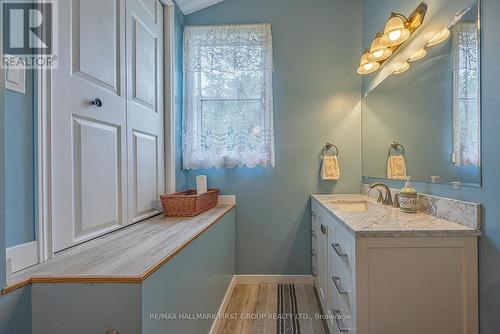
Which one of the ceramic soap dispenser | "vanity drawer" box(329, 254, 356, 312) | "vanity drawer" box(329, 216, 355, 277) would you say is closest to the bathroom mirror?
the ceramic soap dispenser

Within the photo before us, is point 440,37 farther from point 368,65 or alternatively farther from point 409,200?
point 409,200

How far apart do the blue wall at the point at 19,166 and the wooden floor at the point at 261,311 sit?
147cm

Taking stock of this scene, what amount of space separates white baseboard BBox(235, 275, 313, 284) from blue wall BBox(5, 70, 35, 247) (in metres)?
2.01

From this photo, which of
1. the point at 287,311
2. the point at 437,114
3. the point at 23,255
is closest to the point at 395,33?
the point at 437,114

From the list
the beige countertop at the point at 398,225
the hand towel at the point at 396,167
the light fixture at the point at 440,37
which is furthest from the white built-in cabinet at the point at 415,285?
the light fixture at the point at 440,37

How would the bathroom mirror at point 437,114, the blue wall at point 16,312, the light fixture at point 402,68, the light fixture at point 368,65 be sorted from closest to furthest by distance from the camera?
the blue wall at point 16,312 < the bathroom mirror at point 437,114 < the light fixture at point 402,68 < the light fixture at point 368,65

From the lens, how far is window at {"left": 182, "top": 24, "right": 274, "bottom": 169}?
2.54 m

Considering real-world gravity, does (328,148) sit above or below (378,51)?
below

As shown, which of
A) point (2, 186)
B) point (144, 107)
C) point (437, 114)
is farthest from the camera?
point (144, 107)

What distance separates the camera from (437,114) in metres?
1.51

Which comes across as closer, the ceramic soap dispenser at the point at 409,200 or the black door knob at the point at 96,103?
the black door knob at the point at 96,103

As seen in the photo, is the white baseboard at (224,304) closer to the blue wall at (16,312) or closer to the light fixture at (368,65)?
the blue wall at (16,312)

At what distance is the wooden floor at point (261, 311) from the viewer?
195 centimetres

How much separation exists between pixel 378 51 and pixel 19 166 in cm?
220
